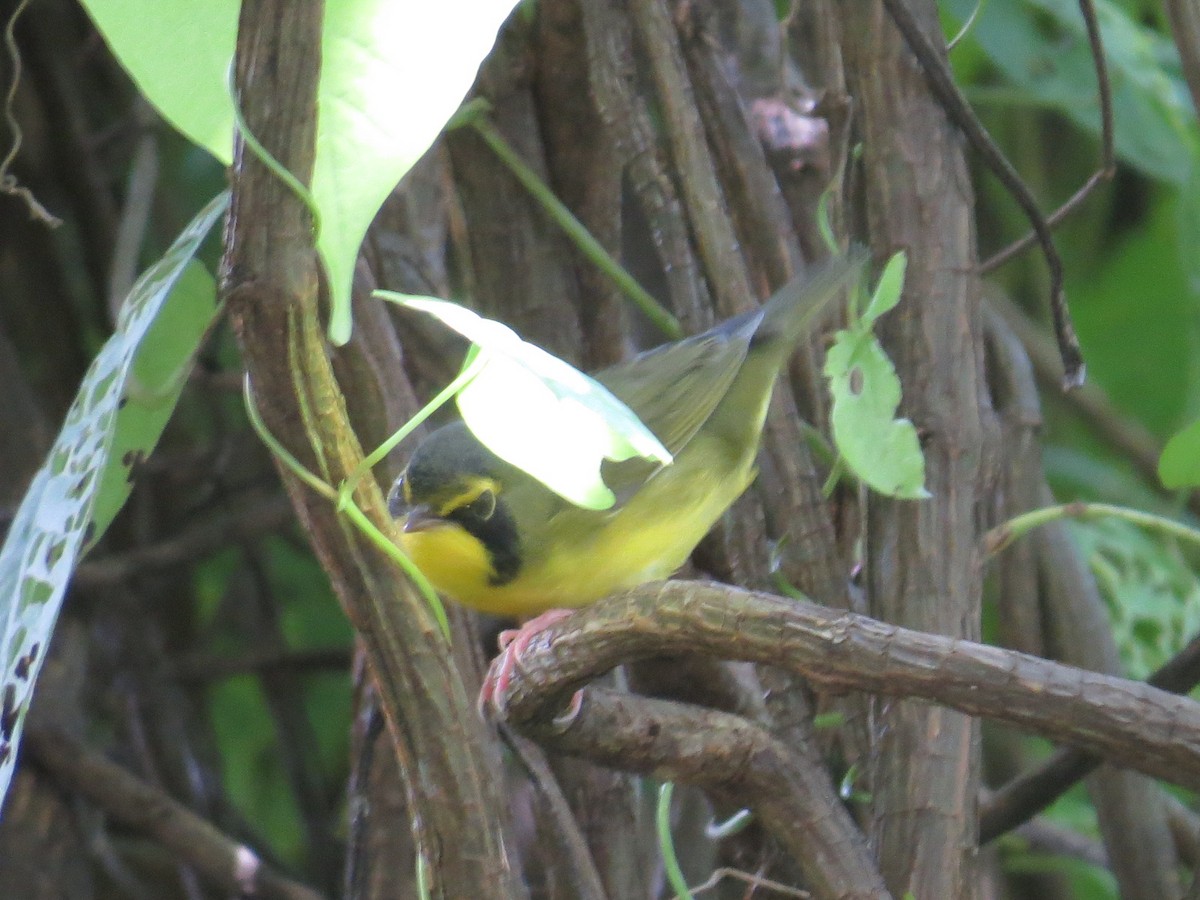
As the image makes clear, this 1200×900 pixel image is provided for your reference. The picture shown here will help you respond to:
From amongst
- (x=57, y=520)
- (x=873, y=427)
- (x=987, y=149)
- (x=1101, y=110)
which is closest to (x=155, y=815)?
(x=57, y=520)

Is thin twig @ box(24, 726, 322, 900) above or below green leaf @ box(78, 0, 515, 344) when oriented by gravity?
below

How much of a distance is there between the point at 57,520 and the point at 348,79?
0.43 metres

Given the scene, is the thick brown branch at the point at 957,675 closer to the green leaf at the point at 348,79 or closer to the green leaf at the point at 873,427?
the green leaf at the point at 873,427

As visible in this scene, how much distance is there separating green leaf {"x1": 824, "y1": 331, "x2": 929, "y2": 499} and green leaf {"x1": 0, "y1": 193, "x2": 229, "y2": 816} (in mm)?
552

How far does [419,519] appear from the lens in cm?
165

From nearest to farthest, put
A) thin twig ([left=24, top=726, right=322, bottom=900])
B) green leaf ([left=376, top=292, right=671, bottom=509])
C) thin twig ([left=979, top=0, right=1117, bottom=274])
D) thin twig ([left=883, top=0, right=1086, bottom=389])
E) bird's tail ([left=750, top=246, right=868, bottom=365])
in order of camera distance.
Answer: green leaf ([left=376, top=292, right=671, bottom=509]), thin twig ([left=883, top=0, right=1086, bottom=389]), thin twig ([left=979, top=0, right=1117, bottom=274]), bird's tail ([left=750, top=246, right=868, bottom=365]), thin twig ([left=24, top=726, right=322, bottom=900])

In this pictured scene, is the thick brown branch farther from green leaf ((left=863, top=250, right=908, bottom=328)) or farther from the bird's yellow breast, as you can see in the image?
the bird's yellow breast

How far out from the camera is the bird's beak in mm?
1638

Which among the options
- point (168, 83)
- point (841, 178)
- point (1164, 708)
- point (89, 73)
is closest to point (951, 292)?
point (841, 178)

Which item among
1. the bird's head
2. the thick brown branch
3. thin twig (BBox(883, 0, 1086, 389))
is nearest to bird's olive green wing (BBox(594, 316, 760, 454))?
the bird's head

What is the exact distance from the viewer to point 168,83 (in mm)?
752

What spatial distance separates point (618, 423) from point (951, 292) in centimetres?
74

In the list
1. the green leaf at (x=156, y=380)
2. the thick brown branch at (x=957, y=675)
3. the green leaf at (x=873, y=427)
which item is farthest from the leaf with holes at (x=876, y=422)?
the green leaf at (x=156, y=380)

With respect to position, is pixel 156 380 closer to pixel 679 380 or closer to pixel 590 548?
pixel 590 548
